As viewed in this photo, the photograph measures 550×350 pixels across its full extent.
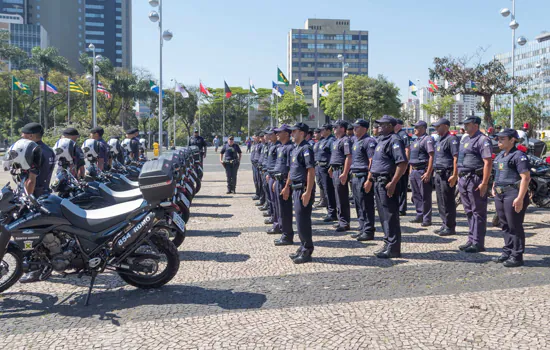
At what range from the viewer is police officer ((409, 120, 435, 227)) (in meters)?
8.98

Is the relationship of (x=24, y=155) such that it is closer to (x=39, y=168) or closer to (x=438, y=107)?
(x=39, y=168)

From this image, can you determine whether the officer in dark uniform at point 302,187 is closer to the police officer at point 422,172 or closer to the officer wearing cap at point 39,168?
the police officer at point 422,172

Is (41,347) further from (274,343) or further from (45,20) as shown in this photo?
(45,20)

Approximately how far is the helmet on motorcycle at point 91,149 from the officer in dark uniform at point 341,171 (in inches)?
184

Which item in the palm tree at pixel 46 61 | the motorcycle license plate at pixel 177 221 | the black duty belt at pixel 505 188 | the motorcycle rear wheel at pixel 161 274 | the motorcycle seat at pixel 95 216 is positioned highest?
the palm tree at pixel 46 61

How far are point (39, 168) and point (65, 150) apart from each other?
1.76 metres

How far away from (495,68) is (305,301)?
67.8 ft

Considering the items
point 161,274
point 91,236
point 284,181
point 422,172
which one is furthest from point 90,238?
point 422,172

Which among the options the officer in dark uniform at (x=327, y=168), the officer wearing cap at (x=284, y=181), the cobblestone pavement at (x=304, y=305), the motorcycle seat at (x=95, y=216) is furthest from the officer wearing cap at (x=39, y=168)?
the officer in dark uniform at (x=327, y=168)

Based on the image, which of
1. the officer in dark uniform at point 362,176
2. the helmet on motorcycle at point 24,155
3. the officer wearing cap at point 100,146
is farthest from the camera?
the officer wearing cap at point 100,146

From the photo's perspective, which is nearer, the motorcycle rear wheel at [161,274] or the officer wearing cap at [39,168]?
the motorcycle rear wheel at [161,274]

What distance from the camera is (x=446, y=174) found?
27.2 ft

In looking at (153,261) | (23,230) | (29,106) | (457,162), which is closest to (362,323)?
(153,261)

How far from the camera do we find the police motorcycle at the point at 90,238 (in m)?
4.95
